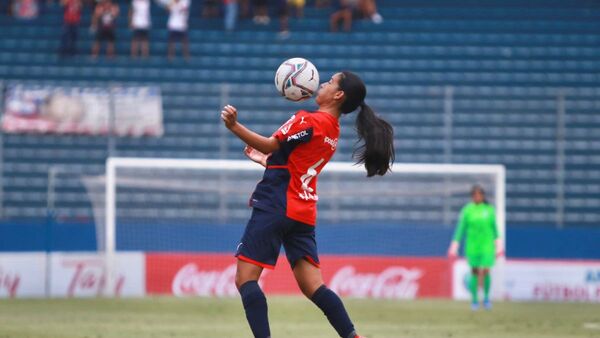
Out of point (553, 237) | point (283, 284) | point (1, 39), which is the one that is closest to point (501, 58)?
point (553, 237)

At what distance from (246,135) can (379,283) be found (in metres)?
15.4

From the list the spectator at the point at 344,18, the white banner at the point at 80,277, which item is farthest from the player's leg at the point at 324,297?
the spectator at the point at 344,18

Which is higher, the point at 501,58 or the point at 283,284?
the point at 501,58

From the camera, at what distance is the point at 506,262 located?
2448 cm

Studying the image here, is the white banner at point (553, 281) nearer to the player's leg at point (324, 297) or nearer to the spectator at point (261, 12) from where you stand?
the spectator at point (261, 12)

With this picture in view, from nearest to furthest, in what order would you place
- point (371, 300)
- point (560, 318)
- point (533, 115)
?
point (560, 318)
point (371, 300)
point (533, 115)

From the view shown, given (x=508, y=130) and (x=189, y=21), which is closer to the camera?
(x=508, y=130)

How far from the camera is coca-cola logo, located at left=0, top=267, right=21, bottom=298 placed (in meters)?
22.6

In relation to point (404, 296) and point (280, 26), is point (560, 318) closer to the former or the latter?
point (404, 296)

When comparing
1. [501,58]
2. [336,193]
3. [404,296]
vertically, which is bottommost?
[404,296]

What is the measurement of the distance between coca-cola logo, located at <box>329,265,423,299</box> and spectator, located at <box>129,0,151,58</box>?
870 centimetres

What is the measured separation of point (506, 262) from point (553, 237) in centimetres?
105

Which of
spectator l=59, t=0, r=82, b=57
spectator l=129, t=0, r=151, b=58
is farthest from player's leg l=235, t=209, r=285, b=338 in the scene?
spectator l=59, t=0, r=82, b=57

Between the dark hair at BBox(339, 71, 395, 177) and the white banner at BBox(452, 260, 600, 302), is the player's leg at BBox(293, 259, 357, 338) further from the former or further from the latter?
the white banner at BBox(452, 260, 600, 302)
